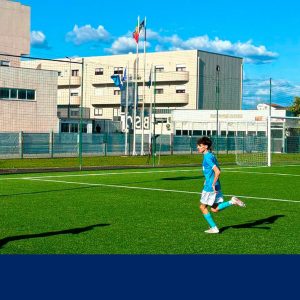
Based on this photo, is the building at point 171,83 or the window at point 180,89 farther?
the window at point 180,89

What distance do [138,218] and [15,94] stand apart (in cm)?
3918

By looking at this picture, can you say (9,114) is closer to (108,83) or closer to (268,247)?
(108,83)

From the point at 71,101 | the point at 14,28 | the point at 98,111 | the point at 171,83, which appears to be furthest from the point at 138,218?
the point at 171,83

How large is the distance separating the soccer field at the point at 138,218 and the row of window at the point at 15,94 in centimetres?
2883

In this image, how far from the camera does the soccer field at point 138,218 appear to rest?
8.87m

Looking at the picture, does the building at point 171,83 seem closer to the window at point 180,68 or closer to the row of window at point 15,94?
the window at point 180,68

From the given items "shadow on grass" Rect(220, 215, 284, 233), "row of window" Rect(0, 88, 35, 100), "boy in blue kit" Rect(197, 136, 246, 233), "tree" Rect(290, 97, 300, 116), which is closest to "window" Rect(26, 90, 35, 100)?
"row of window" Rect(0, 88, 35, 100)

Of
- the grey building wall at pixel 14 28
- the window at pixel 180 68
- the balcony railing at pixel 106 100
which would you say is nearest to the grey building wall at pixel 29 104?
the grey building wall at pixel 14 28

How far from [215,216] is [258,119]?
52044mm

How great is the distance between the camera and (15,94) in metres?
49.3

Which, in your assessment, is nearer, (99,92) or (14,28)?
(14,28)

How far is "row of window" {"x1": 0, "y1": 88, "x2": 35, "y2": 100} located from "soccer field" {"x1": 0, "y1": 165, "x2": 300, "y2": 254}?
94.6 ft

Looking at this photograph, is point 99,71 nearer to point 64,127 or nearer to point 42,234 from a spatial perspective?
point 64,127

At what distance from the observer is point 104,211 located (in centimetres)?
1313
